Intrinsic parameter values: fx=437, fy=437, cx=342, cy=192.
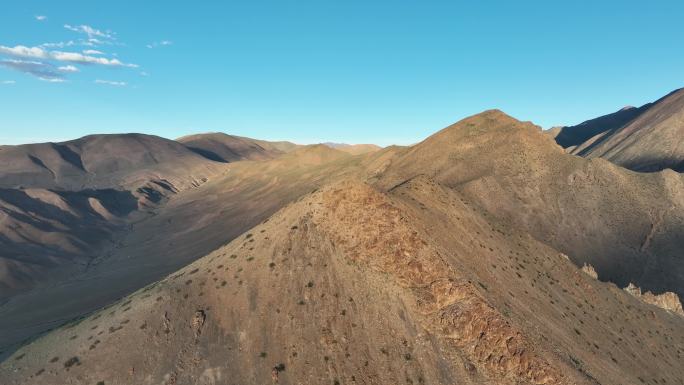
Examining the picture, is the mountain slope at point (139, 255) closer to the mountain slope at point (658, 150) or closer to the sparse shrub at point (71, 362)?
the sparse shrub at point (71, 362)

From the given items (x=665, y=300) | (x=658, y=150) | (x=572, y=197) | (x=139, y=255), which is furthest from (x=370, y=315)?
(x=658, y=150)

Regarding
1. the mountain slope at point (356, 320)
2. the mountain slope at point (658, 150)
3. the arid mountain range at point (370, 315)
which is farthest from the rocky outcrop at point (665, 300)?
the mountain slope at point (658, 150)

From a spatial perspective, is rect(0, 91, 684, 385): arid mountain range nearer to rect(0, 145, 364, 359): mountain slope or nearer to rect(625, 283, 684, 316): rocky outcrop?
rect(625, 283, 684, 316): rocky outcrop

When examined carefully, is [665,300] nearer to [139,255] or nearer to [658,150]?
[658,150]

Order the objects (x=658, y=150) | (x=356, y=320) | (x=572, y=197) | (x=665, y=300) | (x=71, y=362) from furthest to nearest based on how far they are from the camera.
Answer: (x=658, y=150), (x=572, y=197), (x=665, y=300), (x=356, y=320), (x=71, y=362)

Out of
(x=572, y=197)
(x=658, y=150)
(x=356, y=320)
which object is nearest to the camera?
(x=356, y=320)

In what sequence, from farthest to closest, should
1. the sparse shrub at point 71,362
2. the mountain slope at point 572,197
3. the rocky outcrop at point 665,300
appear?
the mountain slope at point 572,197 < the rocky outcrop at point 665,300 < the sparse shrub at point 71,362

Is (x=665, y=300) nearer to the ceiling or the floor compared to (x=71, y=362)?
nearer to the floor

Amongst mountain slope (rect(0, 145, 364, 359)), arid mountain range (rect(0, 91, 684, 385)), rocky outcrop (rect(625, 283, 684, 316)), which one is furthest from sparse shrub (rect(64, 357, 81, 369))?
rocky outcrop (rect(625, 283, 684, 316))
